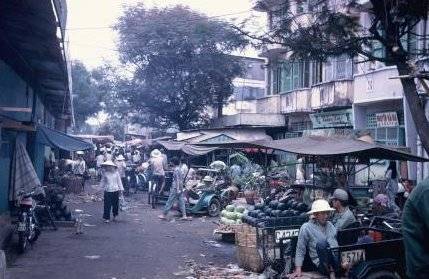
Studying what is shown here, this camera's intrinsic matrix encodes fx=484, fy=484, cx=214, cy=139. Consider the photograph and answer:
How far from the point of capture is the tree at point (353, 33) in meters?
8.44

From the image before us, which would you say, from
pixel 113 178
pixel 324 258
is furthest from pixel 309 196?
pixel 113 178

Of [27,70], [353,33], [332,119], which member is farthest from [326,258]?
[332,119]

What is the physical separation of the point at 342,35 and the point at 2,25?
20.0 ft

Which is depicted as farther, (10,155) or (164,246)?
(10,155)

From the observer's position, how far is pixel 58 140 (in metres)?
13.4

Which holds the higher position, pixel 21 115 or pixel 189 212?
pixel 21 115

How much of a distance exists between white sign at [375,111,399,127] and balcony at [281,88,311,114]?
17.9ft

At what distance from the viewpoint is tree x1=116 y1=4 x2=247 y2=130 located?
28766 millimetres

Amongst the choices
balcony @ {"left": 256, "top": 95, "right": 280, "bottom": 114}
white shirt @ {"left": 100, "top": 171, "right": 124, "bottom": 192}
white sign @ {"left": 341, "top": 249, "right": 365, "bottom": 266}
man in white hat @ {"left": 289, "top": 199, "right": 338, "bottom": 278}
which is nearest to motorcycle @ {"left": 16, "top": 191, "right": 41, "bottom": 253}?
white shirt @ {"left": 100, "top": 171, "right": 124, "bottom": 192}

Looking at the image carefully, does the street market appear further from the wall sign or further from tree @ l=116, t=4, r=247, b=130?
tree @ l=116, t=4, r=247, b=130

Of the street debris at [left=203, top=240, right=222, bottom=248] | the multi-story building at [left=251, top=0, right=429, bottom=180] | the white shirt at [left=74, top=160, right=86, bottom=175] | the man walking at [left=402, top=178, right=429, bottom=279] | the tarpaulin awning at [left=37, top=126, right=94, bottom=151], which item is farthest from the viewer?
the white shirt at [left=74, top=160, right=86, bottom=175]

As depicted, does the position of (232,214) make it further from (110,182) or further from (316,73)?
(316,73)

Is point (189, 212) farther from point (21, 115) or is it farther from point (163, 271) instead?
point (163, 271)

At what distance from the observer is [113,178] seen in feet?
42.0
